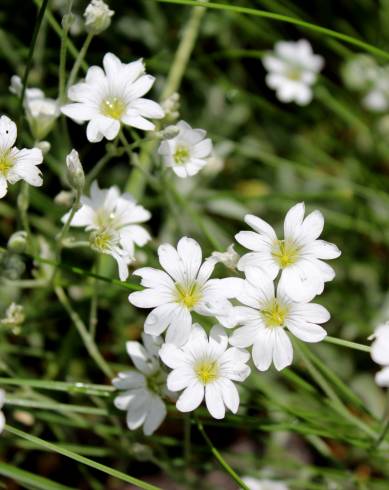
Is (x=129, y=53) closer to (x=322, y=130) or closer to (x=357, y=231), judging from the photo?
(x=322, y=130)

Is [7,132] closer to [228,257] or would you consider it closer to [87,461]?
[228,257]

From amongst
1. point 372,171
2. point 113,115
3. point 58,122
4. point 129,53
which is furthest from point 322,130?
point 113,115

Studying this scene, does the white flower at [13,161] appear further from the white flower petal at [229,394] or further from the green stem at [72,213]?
the white flower petal at [229,394]

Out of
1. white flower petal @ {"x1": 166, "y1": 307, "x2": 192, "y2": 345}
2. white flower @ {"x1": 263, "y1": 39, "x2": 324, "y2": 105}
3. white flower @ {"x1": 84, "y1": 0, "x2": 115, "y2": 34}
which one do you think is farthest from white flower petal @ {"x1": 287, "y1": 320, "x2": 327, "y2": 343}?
white flower @ {"x1": 263, "y1": 39, "x2": 324, "y2": 105}

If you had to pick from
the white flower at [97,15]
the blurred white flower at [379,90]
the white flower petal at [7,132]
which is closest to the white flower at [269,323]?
the white flower petal at [7,132]

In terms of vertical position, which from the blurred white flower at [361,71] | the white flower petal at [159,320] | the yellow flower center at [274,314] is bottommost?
the white flower petal at [159,320]

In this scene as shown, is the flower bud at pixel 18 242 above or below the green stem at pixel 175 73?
below

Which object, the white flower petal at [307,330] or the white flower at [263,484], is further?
the white flower at [263,484]

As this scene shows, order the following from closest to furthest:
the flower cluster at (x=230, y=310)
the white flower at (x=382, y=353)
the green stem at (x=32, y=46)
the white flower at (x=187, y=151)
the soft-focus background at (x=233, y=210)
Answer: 1. the white flower at (x=382, y=353)
2. the flower cluster at (x=230, y=310)
3. the green stem at (x=32, y=46)
4. the white flower at (x=187, y=151)
5. the soft-focus background at (x=233, y=210)
